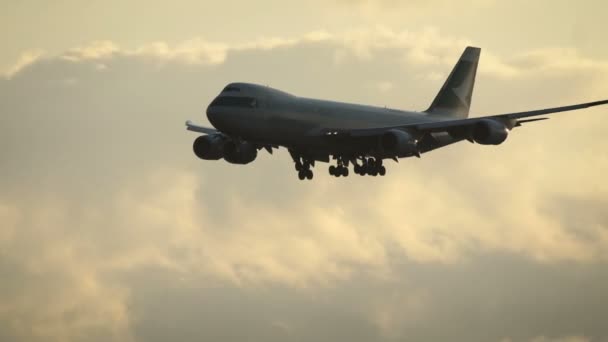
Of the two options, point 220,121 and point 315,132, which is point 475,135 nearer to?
point 315,132

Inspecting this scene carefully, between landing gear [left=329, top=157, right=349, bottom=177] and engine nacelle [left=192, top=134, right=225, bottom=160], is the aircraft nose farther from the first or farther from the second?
landing gear [left=329, top=157, right=349, bottom=177]

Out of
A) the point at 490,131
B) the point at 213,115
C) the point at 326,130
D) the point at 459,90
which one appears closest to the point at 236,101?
the point at 213,115

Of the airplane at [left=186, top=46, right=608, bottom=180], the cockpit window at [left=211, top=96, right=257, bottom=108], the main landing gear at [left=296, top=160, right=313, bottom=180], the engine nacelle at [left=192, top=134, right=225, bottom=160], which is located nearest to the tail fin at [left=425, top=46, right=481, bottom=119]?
the airplane at [left=186, top=46, right=608, bottom=180]

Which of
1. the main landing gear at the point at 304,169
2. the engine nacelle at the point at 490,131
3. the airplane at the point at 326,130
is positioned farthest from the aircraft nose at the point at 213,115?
the engine nacelle at the point at 490,131

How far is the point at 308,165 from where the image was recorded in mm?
98125

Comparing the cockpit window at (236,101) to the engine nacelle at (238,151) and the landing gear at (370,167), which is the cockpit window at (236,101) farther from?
the landing gear at (370,167)

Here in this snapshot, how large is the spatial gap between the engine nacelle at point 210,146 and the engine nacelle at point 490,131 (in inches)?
766

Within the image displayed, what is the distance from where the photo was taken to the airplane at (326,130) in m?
89.1

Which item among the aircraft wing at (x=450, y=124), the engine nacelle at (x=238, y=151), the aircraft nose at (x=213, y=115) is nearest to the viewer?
the aircraft nose at (x=213, y=115)

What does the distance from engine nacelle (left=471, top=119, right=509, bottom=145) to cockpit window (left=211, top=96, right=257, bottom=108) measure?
1677 centimetres

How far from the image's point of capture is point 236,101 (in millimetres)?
89062

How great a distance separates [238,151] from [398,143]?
12662 millimetres

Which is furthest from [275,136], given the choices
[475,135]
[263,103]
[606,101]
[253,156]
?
[606,101]

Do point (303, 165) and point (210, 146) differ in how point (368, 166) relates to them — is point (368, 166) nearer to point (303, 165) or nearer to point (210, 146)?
point (303, 165)
